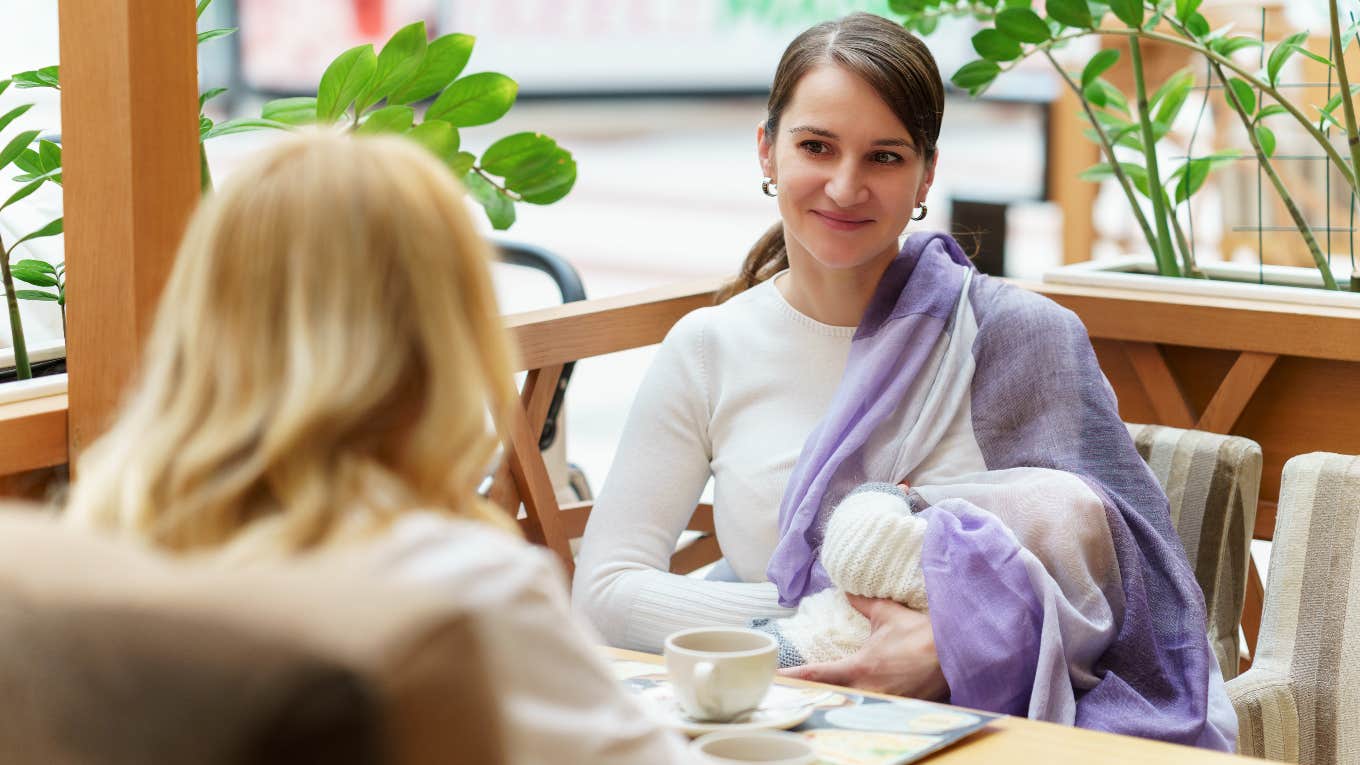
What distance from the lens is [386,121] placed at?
1873 mm

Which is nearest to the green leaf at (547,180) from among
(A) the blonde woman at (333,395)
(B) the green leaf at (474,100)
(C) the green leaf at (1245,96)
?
(B) the green leaf at (474,100)

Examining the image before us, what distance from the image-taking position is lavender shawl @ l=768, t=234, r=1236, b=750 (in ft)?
5.00

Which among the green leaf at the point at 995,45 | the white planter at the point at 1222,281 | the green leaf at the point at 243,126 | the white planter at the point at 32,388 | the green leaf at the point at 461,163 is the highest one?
the green leaf at the point at 995,45

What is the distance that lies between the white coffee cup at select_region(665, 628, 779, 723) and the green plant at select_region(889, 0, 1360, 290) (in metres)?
1.44

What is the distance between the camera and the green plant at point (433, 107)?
1.85 m

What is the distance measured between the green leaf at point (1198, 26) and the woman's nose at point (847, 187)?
37.2 inches

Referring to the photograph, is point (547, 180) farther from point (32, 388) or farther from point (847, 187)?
point (32, 388)

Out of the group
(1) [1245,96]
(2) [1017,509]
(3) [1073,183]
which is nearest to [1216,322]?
(1) [1245,96]

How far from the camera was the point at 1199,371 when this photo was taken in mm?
2318

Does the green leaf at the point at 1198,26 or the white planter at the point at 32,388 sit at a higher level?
the green leaf at the point at 1198,26

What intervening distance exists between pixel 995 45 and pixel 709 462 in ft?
3.17

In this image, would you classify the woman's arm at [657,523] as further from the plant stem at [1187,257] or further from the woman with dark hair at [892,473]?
the plant stem at [1187,257]

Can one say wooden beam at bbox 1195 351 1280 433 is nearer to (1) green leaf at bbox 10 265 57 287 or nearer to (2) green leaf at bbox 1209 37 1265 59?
(2) green leaf at bbox 1209 37 1265 59

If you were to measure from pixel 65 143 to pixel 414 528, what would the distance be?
0.95m
